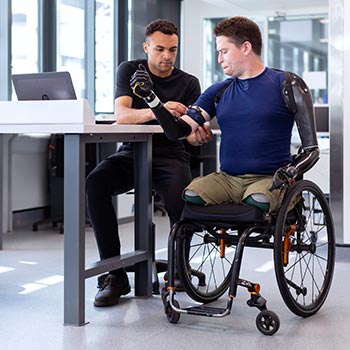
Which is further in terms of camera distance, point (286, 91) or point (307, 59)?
point (307, 59)

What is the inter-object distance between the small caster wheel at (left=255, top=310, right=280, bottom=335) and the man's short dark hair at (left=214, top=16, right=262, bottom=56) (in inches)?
→ 39.4

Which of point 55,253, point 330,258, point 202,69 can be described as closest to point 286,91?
point 330,258

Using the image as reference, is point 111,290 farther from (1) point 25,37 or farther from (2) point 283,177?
(1) point 25,37

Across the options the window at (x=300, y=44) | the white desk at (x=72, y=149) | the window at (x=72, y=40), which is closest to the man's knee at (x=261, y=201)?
the white desk at (x=72, y=149)

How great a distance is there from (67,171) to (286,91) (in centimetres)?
87

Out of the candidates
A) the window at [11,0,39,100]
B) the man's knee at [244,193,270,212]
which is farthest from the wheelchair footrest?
the window at [11,0,39,100]

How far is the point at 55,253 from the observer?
4.34 m

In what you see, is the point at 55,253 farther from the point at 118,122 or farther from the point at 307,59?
the point at 307,59

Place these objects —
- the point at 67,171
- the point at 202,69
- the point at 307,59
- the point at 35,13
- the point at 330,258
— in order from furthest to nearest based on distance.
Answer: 1. the point at 307,59
2. the point at 202,69
3. the point at 35,13
4. the point at 330,258
5. the point at 67,171

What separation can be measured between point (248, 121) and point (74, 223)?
0.76 m

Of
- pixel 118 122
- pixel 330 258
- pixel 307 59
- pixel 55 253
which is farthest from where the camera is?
pixel 307 59

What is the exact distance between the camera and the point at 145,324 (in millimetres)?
2715

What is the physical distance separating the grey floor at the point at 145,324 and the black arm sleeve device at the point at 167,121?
27.8 inches

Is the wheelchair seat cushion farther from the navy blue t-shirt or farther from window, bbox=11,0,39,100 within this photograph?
window, bbox=11,0,39,100
